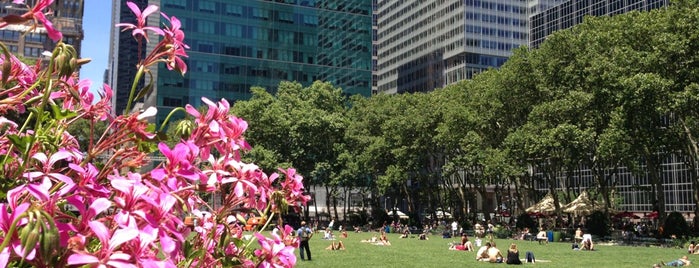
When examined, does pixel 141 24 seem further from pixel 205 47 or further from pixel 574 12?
pixel 574 12

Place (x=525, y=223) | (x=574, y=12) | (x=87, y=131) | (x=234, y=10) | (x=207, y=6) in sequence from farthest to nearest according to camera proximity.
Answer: (x=574, y=12) < (x=234, y=10) < (x=207, y=6) < (x=525, y=223) < (x=87, y=131)

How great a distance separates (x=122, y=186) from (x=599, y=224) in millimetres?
41500

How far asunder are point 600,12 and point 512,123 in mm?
52170

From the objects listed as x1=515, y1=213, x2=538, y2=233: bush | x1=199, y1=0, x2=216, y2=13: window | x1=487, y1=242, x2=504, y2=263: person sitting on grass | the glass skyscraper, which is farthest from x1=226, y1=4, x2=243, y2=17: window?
x1=487, y1=242, x2=504, y2=263: person sitting on grass

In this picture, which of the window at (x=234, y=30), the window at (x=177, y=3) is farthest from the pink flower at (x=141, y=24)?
the window at (x=234, y=30)

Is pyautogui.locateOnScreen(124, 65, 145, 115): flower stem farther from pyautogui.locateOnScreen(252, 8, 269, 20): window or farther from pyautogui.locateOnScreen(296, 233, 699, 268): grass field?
pyautogui.locateOnScreen(252, 8, 269, 20): window

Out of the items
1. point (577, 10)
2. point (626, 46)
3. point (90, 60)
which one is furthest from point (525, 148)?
point (577, 10)

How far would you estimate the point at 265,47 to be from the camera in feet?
282

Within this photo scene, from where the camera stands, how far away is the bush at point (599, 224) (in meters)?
39.7

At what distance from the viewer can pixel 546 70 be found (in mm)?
38906

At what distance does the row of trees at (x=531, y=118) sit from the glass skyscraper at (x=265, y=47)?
22760 millimetres

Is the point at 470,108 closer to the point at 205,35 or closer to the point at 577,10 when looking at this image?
the point at 205,35

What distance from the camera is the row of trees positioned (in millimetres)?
Result: 31750

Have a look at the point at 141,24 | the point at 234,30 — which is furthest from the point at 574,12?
the point at 141,24
